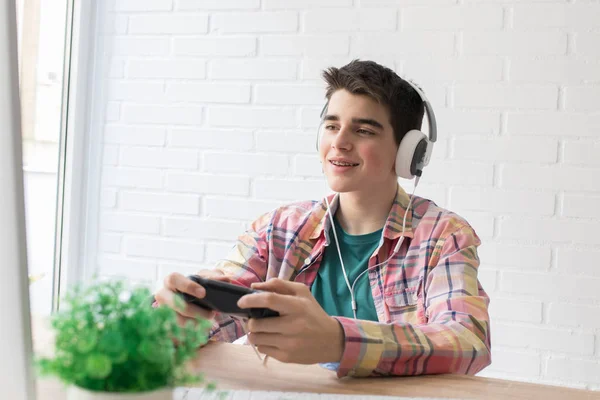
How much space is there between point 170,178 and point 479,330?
147 cm

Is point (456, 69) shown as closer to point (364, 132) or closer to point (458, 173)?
point (458, 173)

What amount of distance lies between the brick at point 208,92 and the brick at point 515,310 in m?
1.05

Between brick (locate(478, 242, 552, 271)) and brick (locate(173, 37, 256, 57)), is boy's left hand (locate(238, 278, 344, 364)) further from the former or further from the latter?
brick (locate(173, 37, 256, 57))

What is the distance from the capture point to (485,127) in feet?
6.73

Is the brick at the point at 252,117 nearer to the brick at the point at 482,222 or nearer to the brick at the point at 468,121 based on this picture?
the brick at the point at 468,121

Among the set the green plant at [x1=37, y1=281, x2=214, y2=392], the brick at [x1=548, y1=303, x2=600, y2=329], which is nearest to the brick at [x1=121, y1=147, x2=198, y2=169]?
the brick at [x1=548, y1=303, x2=600, y2=329]

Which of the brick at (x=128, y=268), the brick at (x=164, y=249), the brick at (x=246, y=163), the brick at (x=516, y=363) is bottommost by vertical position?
the brick at (x=516, y=363)

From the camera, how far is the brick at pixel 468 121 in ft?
6.72

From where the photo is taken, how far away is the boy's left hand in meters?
0.94

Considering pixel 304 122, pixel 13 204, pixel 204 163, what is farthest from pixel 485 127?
pixel 13 204

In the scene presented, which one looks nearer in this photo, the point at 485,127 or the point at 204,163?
the point at 485,127

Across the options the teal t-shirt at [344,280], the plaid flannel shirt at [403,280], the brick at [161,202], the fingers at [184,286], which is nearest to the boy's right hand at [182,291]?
the fingers at [184,286]

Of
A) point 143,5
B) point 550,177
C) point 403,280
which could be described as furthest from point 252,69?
point 403,280

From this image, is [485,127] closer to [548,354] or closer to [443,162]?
[443,162]
